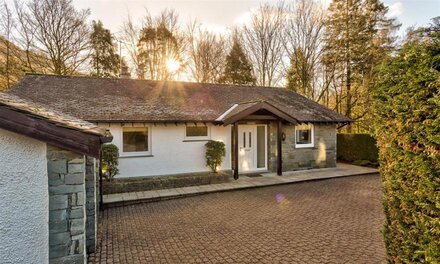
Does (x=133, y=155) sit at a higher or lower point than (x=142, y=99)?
lower

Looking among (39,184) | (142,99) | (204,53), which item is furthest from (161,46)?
(39,184)

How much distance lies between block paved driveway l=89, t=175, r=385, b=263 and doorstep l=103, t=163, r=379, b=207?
298 millimetres

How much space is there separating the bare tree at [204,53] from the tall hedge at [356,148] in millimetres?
13914

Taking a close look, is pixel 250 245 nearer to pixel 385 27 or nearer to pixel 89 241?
pixel 89 241

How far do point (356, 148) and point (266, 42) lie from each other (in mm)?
12657

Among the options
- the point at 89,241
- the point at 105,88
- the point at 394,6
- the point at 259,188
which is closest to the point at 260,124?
the point at 259,188

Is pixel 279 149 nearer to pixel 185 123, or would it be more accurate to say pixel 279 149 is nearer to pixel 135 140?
pixel 185 123

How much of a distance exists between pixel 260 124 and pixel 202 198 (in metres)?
5.67

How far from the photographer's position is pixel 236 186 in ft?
33.9

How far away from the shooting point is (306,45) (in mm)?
21781

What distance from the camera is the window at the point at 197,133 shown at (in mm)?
11797

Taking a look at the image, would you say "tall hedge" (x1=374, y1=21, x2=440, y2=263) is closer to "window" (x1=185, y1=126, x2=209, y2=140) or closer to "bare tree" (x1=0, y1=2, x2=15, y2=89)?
"window" (x1=185, y1=126, x2=209, y2=140)

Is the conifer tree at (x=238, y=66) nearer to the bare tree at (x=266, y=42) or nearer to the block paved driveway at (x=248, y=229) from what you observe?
the bare tree at (x=266, y=42)

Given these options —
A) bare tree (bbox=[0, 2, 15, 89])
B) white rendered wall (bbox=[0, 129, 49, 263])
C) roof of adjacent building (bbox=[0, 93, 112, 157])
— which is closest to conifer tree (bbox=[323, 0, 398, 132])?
roof of adjacent building (bbox=[0, 93, 112, 157])
